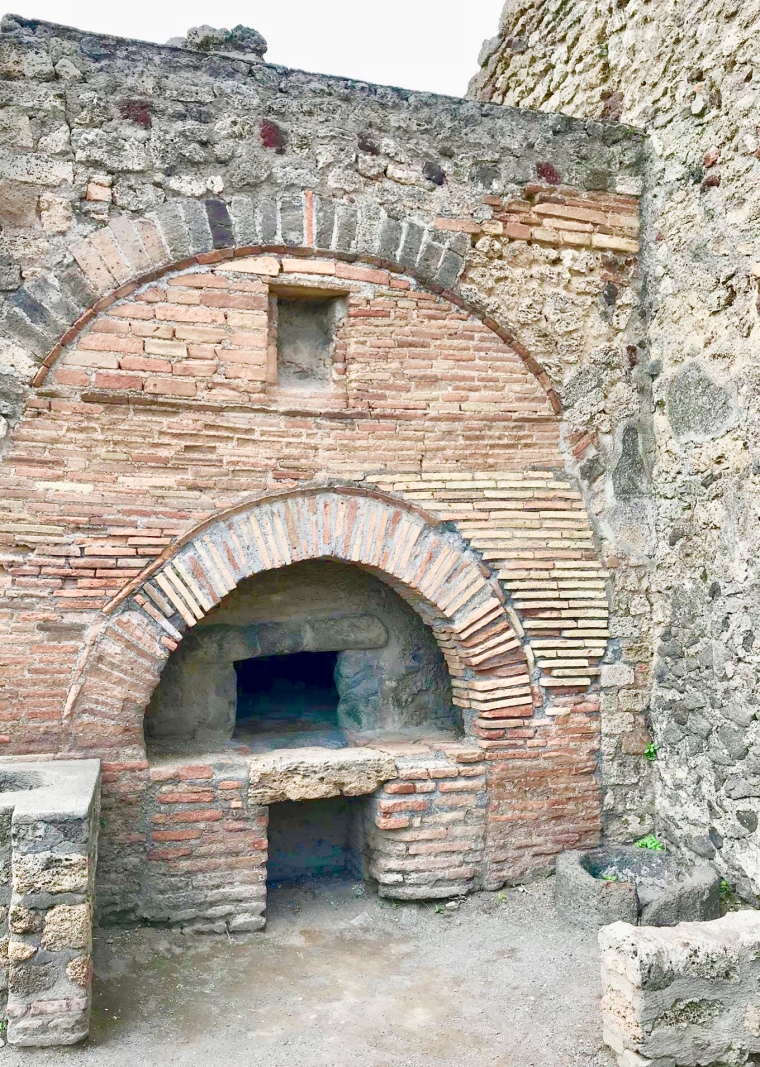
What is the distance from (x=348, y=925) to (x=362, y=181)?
3728 mm

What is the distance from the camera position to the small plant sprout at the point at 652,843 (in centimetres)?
462

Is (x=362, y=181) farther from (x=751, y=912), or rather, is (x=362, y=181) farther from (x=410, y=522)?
(x=751, y=912)

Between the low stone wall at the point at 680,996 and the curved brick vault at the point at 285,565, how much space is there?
1.51 meters

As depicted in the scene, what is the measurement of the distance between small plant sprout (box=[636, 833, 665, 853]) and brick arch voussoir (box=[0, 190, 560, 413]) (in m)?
2.58

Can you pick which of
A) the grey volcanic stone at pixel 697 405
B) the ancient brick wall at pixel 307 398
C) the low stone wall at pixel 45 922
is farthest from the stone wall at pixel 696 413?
the low stone wall at pixel 45 922

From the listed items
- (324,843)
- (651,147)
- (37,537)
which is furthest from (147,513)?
(651,147)

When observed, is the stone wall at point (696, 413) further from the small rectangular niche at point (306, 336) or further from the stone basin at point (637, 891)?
the small rectangular niche at point (306, 336)

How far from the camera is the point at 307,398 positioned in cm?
432

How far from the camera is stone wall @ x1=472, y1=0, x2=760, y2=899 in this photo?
409cm

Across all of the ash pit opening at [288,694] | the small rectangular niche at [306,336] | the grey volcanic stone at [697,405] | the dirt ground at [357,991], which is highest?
the small rectangular niche at [306,336]

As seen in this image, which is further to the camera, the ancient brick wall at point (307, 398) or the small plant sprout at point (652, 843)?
the small plant sprout at point (652, 843)

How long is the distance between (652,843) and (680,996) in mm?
1626

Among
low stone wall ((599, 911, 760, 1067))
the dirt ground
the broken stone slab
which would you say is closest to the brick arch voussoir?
the broken stone slab

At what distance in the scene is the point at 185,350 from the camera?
13.4ft
